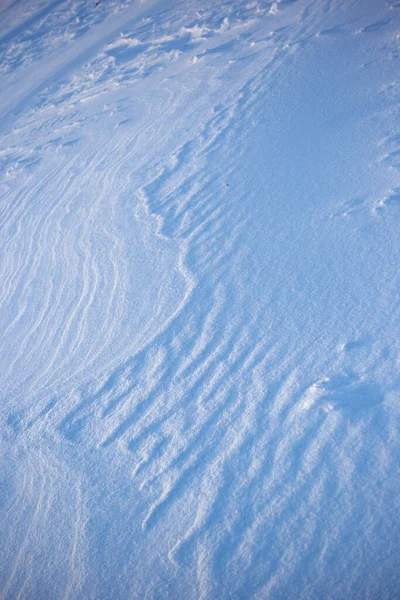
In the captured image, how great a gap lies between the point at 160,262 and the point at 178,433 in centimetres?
74

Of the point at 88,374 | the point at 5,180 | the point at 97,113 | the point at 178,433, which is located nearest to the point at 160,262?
the point at 88,374

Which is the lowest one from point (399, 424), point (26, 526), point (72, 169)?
point (399, 424)

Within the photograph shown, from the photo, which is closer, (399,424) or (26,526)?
(399,424)

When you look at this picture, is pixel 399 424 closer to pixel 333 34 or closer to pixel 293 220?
pixel 293 220

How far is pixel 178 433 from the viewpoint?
116cm

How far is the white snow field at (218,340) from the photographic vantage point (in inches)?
37.5

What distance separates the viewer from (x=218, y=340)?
1358 mm

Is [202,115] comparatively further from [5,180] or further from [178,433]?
[178,433]

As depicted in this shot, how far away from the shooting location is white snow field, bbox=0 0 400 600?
0.95 meters

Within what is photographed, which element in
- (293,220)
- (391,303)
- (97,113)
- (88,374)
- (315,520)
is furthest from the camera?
(97,113)

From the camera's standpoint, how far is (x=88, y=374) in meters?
1.40

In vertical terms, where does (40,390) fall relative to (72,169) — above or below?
below

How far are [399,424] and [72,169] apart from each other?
2.23m

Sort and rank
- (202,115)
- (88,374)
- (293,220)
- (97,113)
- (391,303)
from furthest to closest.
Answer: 1. (97,113)
2. (202,115)
3. (293,220)
4. (88,374)
5. (391,303)
